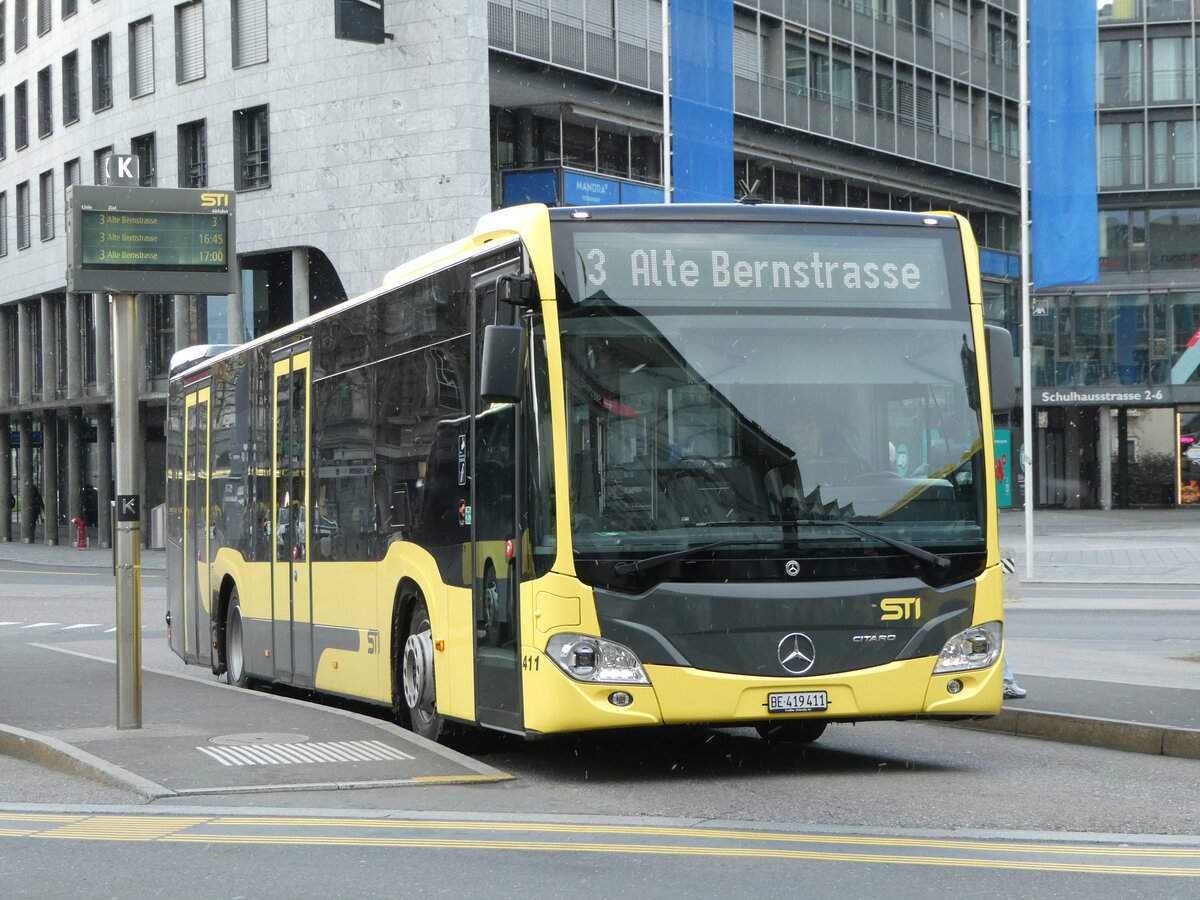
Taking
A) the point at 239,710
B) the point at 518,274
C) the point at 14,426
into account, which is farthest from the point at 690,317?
the point at 14,426

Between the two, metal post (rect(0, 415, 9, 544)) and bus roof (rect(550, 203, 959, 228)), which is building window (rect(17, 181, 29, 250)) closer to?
metal post (rect(0, 415, 9, 544))

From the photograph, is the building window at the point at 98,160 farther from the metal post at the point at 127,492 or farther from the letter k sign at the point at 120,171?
the metal post at the point at 127,492

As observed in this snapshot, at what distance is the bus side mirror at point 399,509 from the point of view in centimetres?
1080

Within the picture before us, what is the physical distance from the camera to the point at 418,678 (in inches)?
419

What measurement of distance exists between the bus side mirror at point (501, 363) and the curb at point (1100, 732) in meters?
4.29

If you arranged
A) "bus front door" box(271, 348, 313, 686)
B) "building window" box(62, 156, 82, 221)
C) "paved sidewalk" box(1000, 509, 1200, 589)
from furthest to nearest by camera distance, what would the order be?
"building window" box(62, 156, 82, 221)
"paved sidewalk" box(1000, 509, 1200, 589)
"bus front door" box(271, 348, 313, 686)

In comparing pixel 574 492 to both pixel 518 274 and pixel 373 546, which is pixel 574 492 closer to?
pixel 518 274

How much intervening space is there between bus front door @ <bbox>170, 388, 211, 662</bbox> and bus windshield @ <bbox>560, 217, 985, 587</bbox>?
25.3 ft

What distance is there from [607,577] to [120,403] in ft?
11.0

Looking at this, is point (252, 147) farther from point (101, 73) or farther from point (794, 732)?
point (794, 732)

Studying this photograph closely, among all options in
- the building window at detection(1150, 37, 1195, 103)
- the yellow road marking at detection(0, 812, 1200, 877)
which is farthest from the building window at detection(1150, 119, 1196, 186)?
the yellow road marking at detection(0, 812, 1200, 877)

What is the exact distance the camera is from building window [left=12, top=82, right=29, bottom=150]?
55.2 meters

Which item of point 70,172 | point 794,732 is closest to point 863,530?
point 794,732

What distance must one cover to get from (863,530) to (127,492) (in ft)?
14.0
